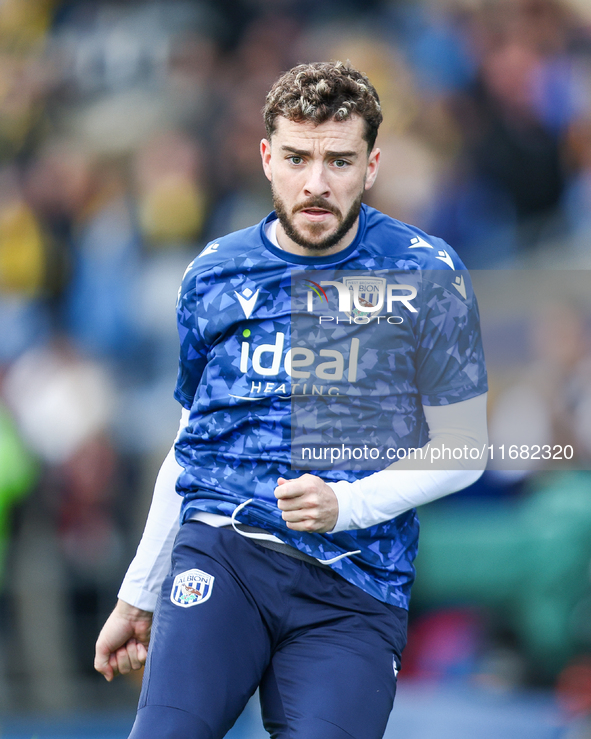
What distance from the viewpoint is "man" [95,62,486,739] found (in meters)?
2.56

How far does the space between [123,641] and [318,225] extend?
1.39m

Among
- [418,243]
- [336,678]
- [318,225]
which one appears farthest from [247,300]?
[336,678]

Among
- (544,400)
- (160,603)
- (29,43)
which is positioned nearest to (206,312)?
(160,603)

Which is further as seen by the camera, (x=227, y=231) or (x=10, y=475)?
(x=227, y=231)

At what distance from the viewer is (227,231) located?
23.2 ft

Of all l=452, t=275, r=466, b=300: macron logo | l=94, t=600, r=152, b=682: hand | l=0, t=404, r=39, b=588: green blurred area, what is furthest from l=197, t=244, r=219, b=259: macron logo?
l=0, t=404, r=39, b=588: green blurred area

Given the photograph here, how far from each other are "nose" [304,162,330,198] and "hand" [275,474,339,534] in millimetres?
796

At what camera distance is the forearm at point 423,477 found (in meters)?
2.60

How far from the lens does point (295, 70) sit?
9.46 ft

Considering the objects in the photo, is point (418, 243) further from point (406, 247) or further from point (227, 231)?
point (227, 231)

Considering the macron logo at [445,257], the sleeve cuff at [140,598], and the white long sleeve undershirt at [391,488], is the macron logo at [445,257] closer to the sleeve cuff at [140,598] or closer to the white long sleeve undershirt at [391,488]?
the white long sleeve undershirt at [391,488]

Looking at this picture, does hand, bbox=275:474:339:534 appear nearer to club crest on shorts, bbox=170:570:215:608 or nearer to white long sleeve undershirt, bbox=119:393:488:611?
white long sleeve undershirt, bbox=119:393:488:611

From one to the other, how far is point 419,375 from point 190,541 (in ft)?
2.62

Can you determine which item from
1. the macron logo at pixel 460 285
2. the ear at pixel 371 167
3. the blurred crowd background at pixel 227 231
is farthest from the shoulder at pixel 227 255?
the blurred crowd background at pixel 227 231
